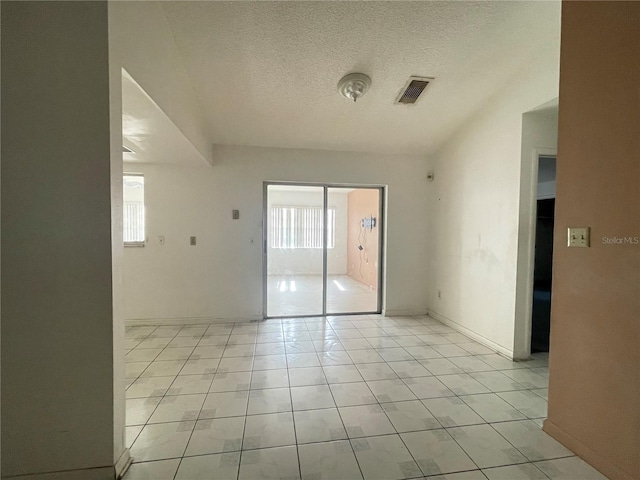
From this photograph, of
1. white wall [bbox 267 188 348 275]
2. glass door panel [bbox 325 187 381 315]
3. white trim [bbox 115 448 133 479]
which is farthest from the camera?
glass door panel [bbox 325 187 381 315]

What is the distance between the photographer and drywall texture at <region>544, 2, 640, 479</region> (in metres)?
1.33

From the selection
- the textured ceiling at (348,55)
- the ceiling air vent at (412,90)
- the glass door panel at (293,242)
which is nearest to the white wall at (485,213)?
the textured ceiling at (348,55)

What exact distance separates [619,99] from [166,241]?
4323 mm

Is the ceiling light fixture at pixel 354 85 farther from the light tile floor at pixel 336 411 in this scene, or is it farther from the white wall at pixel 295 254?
the light tile floor at pixel 336 411

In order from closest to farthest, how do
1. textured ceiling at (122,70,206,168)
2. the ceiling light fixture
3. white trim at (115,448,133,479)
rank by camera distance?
1. white trim at (115,448,133,479)
2. textured ceiling at (122,70,206,168)
3. the ceiling light fixture

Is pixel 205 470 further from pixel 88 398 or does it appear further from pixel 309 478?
pixel 88 398

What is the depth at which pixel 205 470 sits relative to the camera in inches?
56.3

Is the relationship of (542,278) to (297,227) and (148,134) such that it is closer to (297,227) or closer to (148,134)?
(297,227)

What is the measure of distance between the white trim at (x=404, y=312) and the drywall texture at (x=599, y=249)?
8.01ft

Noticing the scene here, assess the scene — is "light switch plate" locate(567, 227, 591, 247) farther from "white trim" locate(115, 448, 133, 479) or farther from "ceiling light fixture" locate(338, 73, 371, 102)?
"white trim" locate(115, 448, 133, 479)

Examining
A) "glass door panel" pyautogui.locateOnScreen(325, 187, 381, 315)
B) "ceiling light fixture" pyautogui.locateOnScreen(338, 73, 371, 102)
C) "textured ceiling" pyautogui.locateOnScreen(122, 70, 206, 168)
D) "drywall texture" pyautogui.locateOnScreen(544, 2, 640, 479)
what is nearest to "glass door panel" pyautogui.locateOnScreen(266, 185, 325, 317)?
"glass door panel" pyautogui.locateOnScreen(325, 187, 381, 315)

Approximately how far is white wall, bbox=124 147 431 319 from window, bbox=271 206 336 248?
0.58 meters

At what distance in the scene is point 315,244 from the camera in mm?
4426

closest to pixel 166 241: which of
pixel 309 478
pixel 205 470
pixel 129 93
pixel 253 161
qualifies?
pixel 253 161
